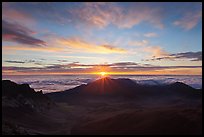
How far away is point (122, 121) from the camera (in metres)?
45.2

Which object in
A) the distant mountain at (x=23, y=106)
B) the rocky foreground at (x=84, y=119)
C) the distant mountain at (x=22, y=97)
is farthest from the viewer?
the distant mountain at (x=22, y=97)

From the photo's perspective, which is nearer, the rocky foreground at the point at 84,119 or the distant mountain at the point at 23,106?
the rocky foreground at the point at 84,119

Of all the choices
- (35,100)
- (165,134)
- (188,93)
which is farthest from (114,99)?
(165,134)

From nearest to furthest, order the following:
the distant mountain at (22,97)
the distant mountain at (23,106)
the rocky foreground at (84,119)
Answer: the rocky foreground at (84,119) → the distant mountain at (23,106) → the distant mountain at (22,97)

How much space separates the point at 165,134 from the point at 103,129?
1256 cm

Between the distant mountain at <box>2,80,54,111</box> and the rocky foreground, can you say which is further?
the distant mountain at <box>2,80,54,111</box>

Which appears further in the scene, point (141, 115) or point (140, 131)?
point (141, 115)

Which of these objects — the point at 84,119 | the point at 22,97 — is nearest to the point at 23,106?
the point at 22,97

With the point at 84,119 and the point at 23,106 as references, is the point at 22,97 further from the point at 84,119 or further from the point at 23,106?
the point at 84,119

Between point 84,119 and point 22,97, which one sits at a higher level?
point 22,97

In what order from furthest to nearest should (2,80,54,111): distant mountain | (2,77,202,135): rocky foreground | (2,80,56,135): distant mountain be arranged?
(2,80,54,111): distant mountain → (2,80,56,135): distant mountain → (2,77,202,135): rocky foreground

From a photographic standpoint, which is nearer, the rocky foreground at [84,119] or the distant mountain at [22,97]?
the rocky foreground at [84,119]

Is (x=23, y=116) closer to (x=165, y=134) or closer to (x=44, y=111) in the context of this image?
(x=44, y=111)

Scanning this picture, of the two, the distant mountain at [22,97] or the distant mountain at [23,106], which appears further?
the distant mountain at [22,97]
